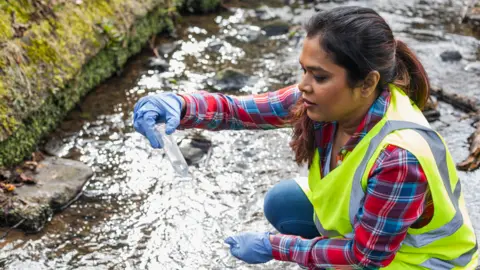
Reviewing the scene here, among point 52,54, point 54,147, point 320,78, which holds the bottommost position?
point 54,147

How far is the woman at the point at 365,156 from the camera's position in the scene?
205cm

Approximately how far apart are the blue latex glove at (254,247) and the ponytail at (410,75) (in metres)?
0.80

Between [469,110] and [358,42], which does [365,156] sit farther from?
[469,110]

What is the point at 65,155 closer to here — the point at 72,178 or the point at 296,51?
the point at 72,178

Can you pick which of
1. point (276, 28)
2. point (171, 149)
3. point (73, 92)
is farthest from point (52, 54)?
point (276, 28)

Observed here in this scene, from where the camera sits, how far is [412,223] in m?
2.15

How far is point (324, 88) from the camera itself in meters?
2.14

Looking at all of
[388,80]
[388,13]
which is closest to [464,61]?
[388,13]

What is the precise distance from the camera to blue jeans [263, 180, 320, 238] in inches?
116

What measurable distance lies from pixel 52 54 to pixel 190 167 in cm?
143

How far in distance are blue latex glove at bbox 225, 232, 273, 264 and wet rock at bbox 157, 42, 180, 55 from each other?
379cm

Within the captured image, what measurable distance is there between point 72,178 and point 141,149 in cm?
62

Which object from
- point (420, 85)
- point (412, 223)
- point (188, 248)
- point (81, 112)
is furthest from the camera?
point (81, 112)

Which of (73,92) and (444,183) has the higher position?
(444,183)
